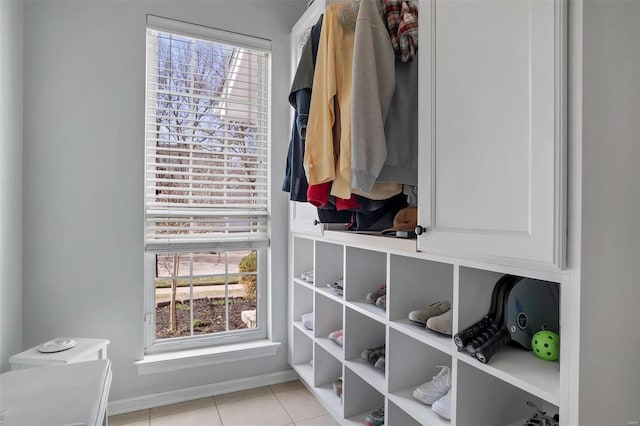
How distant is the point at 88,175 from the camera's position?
1.96m

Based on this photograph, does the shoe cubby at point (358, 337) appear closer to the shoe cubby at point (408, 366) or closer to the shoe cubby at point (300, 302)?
the shoe cubby at point (408, 366)

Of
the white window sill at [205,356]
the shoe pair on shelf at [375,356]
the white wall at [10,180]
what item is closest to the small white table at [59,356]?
the white wall at [10,180]

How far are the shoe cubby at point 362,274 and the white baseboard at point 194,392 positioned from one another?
1003 mm

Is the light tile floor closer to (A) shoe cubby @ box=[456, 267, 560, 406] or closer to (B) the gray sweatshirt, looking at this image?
(A) shoe cubby @ box=[456, 267, 560, 406]

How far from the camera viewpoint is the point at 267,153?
2416 millimetres

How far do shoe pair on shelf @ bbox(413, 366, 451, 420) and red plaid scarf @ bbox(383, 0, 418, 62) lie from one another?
47.9 inches

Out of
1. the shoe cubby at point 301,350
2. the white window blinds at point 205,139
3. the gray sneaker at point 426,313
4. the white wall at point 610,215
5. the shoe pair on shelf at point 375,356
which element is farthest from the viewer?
the shoe cubby at point 301,350

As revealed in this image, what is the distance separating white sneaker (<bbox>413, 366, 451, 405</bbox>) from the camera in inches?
52.5

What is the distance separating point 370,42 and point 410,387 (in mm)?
1362

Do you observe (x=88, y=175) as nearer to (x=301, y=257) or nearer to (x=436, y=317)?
(x=301, y=257)

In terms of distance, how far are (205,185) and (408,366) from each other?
5.15 feet

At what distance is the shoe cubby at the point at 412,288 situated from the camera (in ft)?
4.79

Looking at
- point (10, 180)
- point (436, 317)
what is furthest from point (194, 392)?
point (436, 317)

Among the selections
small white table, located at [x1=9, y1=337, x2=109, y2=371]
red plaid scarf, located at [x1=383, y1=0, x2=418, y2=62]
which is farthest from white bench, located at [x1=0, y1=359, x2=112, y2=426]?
red plaid scarf, located at [x1=383, y1=0, x2=418, y2=62]
